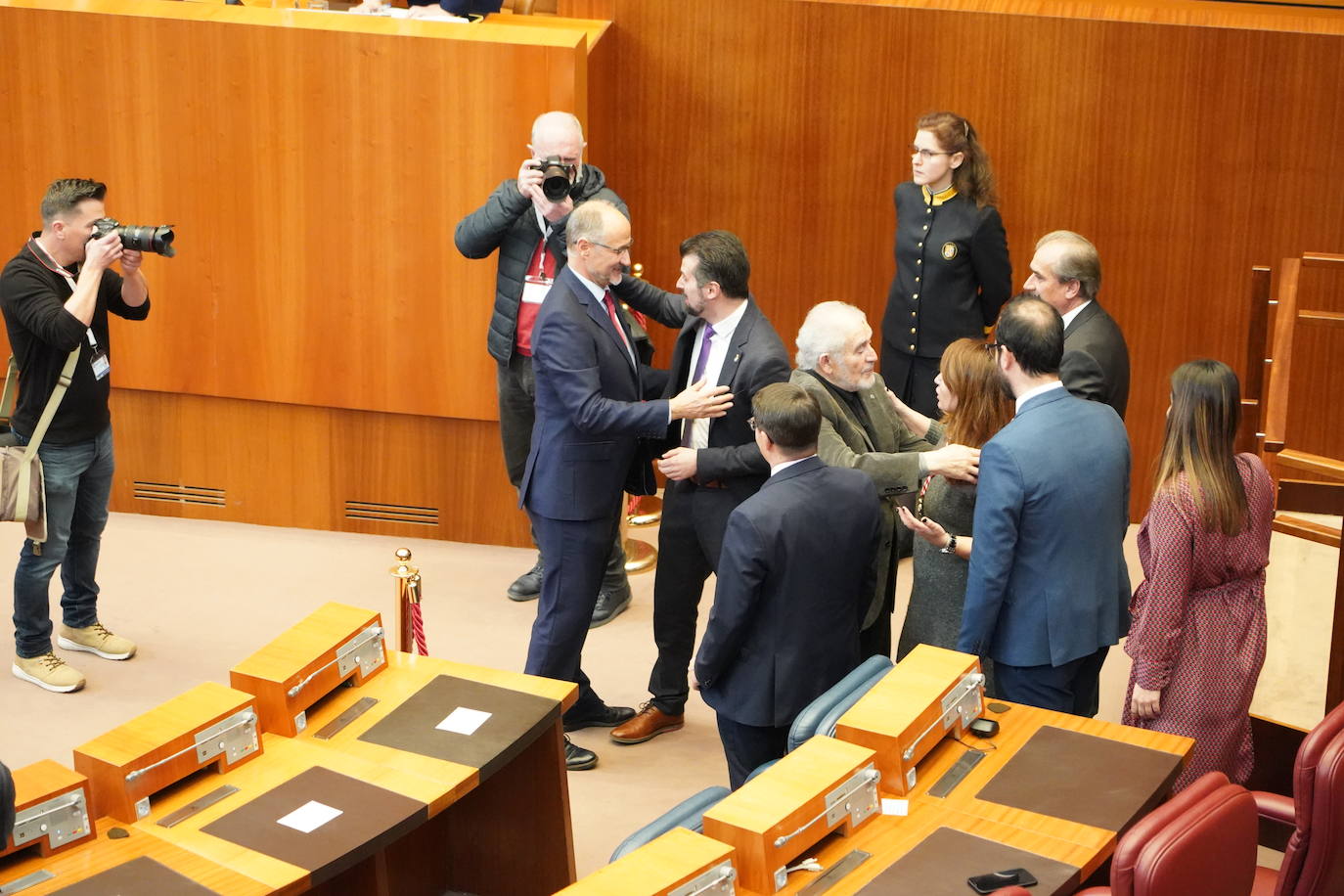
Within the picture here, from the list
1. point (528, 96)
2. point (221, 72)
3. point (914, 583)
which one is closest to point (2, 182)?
point (221, 72)

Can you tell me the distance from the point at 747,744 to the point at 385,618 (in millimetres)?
2303

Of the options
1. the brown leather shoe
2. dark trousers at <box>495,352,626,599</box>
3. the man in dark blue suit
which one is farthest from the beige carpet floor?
the man in dark blue suit

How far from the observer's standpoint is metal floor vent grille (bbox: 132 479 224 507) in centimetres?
663

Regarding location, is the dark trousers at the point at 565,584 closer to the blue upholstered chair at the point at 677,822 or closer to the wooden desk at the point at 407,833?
the wooden desk at the point at 407,833

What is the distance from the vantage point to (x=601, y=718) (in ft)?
16.3

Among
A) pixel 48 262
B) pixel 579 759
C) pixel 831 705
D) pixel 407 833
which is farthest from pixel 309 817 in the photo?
pixel 48 262

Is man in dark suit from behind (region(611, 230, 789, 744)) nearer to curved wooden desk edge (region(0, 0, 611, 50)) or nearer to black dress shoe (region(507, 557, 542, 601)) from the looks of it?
black dress shoe (region(507, 557, 542, 601))

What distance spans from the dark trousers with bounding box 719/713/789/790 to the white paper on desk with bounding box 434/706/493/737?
643 mm

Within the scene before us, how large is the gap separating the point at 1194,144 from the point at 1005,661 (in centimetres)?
315

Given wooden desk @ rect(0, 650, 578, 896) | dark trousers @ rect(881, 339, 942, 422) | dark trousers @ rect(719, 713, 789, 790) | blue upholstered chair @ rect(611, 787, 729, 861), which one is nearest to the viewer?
wooden desk @ rect(0, 650, 578, 896)

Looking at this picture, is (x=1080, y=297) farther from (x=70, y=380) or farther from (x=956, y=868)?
(x=70, y=380)

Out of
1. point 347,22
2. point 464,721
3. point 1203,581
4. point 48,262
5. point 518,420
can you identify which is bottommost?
point 464,721

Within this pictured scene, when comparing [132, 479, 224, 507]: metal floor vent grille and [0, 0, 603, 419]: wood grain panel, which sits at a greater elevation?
[0, 0, 603, 419]: wood grain panel

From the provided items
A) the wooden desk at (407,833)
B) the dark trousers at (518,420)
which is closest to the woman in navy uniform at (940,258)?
the dark trousers at (518,420)
